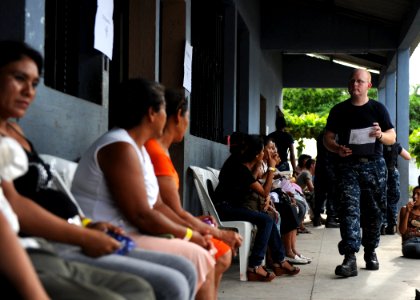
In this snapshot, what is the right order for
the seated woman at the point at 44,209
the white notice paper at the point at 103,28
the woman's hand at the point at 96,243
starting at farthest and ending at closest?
1. the white notice paper at the point at 103,28
2. the woman's hand at the point at 96,243
3. the seated woman at the point at 44,209

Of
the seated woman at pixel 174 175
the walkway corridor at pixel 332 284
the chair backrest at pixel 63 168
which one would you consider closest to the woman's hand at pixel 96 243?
the chair backrest at pixel 63 168

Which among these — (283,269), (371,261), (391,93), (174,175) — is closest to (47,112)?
(174,175)

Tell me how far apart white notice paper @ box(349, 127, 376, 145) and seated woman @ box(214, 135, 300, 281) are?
71 centimetres

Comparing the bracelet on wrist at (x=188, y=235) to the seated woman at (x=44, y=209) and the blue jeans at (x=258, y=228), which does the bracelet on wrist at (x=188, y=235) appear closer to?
the seated woman at (x=44, y=209)

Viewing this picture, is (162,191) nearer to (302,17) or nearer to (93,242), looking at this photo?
(93,242)

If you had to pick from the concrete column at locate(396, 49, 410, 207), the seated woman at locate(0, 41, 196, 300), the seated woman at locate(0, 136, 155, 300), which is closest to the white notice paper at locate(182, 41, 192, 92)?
the seated woman at locate(0, 41, 196, 300)

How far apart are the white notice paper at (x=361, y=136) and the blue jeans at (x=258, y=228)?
889 mm

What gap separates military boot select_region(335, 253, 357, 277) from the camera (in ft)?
20.4

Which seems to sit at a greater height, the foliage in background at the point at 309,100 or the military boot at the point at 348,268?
the foliage in background at the point at 309,100

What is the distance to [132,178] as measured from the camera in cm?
312

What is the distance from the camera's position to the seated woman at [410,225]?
24.8 feet

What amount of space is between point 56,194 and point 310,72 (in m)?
18.2

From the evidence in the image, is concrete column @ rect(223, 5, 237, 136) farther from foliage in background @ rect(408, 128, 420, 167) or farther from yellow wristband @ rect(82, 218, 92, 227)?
foliage in background @ rect(408, 128, 420, 167)

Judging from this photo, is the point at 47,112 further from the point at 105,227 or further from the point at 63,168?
the point at 105,227
